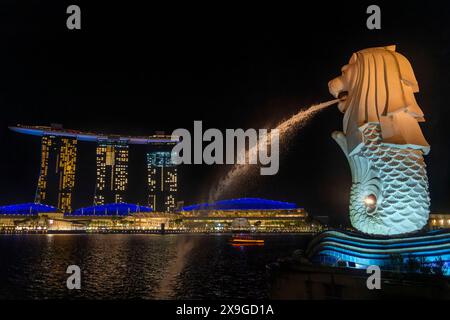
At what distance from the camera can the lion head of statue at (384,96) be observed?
19425mm

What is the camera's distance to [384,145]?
19.3 m

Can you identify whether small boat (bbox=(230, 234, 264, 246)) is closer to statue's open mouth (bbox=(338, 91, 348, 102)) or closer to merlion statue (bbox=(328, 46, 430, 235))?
merlion statue (bbox=(328, 46, 430, 235))

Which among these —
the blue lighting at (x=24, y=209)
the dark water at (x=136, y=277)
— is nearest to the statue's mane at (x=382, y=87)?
the dark water at (x=136, y=277)

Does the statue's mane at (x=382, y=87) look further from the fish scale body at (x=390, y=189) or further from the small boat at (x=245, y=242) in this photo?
the small boat at (x=245, y=242)

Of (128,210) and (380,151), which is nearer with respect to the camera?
(380,151)

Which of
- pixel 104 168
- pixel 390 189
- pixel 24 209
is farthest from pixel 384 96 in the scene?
pixel 104 168

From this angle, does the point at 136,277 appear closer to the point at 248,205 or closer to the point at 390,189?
the point at 390,189

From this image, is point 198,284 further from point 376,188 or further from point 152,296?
point 376,188

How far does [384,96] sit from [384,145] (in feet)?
8.43

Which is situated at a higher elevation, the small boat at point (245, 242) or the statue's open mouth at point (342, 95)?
the statue's open mouth at point (342, 95)

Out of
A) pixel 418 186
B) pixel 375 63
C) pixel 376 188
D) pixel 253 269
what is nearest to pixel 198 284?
pixel 253 269
